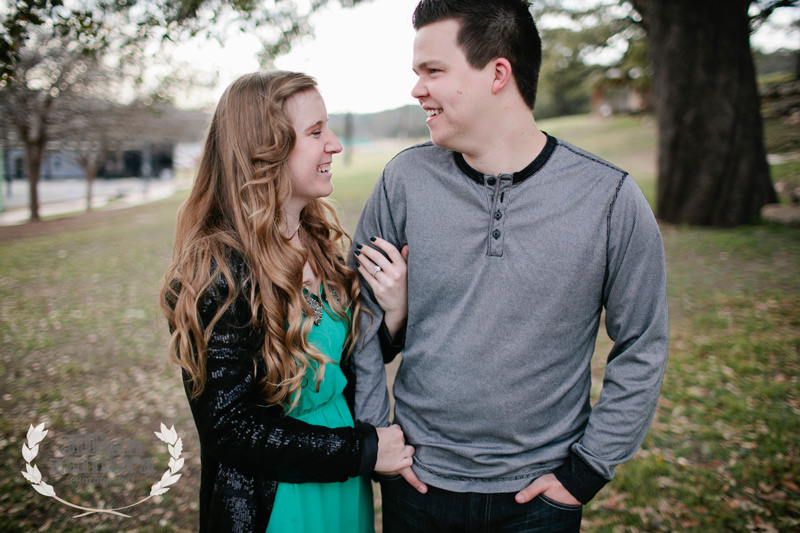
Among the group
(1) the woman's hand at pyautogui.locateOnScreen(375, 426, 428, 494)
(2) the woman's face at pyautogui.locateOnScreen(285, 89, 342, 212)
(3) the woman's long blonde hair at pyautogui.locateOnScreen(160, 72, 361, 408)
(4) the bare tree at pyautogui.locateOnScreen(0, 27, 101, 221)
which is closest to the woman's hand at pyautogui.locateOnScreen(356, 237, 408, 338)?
(3) the woman's long blonde hair at pyautogui.locateOnScreen(160, 72, 361, 408)

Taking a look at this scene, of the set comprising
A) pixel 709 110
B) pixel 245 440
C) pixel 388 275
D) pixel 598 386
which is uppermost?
pixel 709 110

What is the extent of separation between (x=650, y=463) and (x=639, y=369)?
291cm

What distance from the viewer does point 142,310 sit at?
8.23 m

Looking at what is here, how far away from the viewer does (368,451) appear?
→ 1.88 meters

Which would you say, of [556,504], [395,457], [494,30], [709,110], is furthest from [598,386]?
[709,110]

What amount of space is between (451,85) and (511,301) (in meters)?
0.83

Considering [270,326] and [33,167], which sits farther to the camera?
[33,167]

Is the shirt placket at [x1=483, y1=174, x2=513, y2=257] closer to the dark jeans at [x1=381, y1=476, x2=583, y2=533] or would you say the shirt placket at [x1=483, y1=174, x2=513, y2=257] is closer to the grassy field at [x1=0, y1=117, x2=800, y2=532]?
the dark jeans at [x1=381, y1=476, x2=583, y2=533]

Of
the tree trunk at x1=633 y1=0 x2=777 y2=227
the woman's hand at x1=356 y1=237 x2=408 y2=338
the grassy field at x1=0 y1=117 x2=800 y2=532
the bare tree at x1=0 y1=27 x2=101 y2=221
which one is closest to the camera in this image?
the woman's hand at x1=356 y1=237 x2=408 y2=338

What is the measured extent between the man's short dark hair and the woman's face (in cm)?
51

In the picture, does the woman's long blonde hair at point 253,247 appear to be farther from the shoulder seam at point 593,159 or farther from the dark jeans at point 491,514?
the shoulder seam at point 593,159

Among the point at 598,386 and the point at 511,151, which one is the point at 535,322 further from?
the point at 598,386

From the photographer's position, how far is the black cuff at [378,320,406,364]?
85.0 inches

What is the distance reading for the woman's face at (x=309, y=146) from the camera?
2.03 meters
